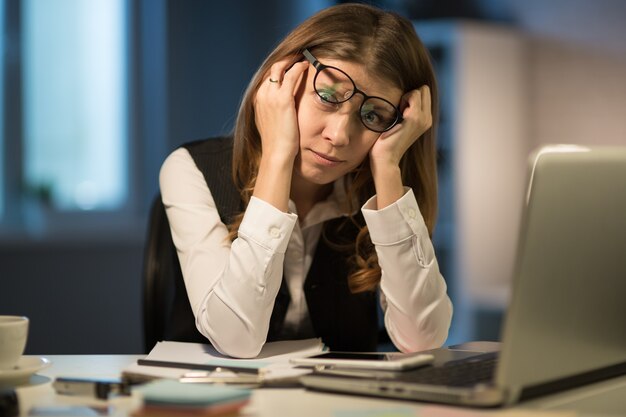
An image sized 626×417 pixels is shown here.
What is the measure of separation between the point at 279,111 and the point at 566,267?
73 cm

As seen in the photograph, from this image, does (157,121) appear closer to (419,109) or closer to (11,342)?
(419,109)

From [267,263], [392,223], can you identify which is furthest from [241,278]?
[392,223]

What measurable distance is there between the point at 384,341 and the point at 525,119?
2787 mm

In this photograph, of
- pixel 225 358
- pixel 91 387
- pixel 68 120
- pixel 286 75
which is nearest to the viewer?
pixel 91 387

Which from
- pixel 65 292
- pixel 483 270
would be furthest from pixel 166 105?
pixel 483 270

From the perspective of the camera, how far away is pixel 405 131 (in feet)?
5.52

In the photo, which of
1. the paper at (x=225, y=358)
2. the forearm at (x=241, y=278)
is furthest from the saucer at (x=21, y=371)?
the forearm at (x=241, y=278)

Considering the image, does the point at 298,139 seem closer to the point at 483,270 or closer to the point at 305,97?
the point at 305,97

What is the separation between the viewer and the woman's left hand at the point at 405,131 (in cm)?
166

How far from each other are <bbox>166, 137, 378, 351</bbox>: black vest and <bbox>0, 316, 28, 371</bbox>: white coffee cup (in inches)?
21.5

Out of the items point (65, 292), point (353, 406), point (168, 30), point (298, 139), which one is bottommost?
point (65, 292)

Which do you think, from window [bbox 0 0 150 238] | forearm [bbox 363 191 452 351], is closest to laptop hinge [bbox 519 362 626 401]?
forearm [bbox 363 191 452 351]

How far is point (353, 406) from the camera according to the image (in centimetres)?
105

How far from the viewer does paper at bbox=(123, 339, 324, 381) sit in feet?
3.99
